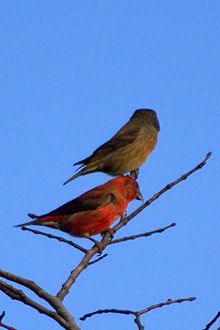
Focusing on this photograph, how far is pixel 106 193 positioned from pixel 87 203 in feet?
1.30

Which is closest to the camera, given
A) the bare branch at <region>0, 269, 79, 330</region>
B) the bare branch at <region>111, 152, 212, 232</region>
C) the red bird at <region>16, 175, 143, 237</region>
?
the bare branch at <region>0, 269, 79, 330</region>

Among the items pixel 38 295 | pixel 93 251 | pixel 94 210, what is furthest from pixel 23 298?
pixel 94 210

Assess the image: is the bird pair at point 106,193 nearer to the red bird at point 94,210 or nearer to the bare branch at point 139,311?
the red bird at point 94,210

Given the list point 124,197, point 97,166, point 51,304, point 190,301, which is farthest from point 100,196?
point 51,304

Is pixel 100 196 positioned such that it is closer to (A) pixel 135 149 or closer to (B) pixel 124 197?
(B) pixel 124 197

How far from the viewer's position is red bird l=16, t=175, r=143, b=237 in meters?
6.80

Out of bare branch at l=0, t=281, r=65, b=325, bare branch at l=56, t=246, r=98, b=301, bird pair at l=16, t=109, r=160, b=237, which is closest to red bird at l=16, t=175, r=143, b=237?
bird pair at l=16, t=109, r=160, b=237

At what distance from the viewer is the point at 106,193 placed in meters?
7.54

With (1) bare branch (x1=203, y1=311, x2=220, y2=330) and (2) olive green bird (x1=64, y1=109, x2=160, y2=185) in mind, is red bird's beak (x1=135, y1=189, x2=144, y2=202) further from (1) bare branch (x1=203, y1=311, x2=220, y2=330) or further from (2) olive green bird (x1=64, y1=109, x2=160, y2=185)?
(1) bare branch (x1=203, y1=311, x2=220, y2=330)

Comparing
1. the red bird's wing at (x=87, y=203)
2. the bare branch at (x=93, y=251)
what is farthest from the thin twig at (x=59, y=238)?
the red bird's wing at (x=87, y=203)

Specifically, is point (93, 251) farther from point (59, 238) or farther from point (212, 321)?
point (212, 321)

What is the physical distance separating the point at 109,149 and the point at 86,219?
378 cm

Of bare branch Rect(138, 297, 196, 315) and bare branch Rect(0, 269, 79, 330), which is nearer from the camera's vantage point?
bare branch Rect(0, 269, 79, 330)

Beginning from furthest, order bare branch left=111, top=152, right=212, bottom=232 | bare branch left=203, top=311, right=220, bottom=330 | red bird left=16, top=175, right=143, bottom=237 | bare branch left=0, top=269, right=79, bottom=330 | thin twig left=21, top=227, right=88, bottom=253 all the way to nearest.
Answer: red bird left=16, top=175, right=143, bottom=237 < bare branch left=111, top=152, right=212, bottom=232 < thin twig left=21, top=227, right=88, bottom=253 < bare branch left=203, top=311, right=220, bottom=330 < bare branch left=0, top=269, right=79, bottom=330
